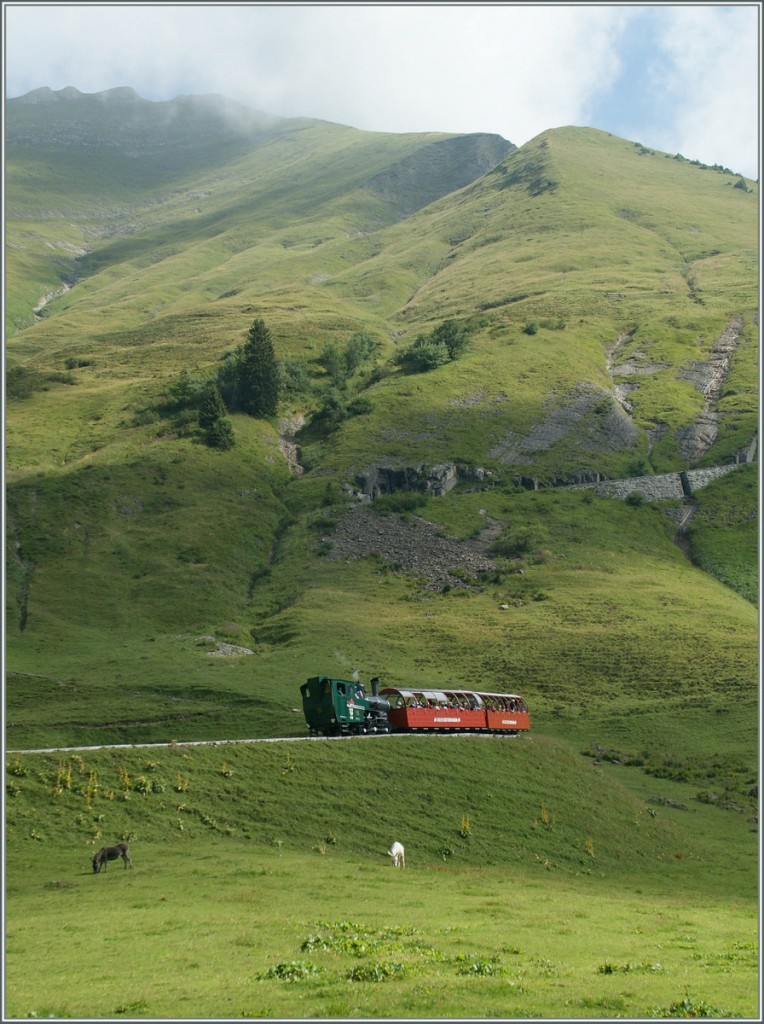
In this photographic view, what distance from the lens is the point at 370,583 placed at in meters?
123

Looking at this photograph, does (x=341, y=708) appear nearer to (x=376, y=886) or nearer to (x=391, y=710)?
(x=391, y=710)

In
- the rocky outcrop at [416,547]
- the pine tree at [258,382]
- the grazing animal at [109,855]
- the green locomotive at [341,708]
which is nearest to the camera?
the grazing animal at [109,855]

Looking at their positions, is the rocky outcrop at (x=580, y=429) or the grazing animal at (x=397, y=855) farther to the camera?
the rocky outcrop at (x=580, y=429)

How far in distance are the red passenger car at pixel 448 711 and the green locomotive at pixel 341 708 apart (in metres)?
1.07

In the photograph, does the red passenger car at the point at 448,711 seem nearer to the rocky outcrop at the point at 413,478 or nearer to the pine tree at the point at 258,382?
the rocky outcrop at the point at 413,478

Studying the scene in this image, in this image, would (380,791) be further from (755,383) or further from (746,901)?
(755,383)

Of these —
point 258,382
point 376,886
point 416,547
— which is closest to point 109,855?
point 376,886

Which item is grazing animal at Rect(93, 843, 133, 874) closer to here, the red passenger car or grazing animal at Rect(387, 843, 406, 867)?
grazing animal at Rect(387, 843, 406, 867)

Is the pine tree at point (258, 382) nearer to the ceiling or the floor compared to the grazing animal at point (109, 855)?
nearer to the ceiling

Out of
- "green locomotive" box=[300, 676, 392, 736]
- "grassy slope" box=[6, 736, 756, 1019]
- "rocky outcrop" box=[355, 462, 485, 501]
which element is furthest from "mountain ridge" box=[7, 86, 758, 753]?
"grassy slope" box=[6, 736, 756, 1019]

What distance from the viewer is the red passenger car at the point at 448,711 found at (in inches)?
2265

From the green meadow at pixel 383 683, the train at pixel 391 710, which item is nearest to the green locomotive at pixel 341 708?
the train at pixel 391 710

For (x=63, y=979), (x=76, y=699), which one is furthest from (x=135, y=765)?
(x=76, y=699)

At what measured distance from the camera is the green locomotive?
54156mm
